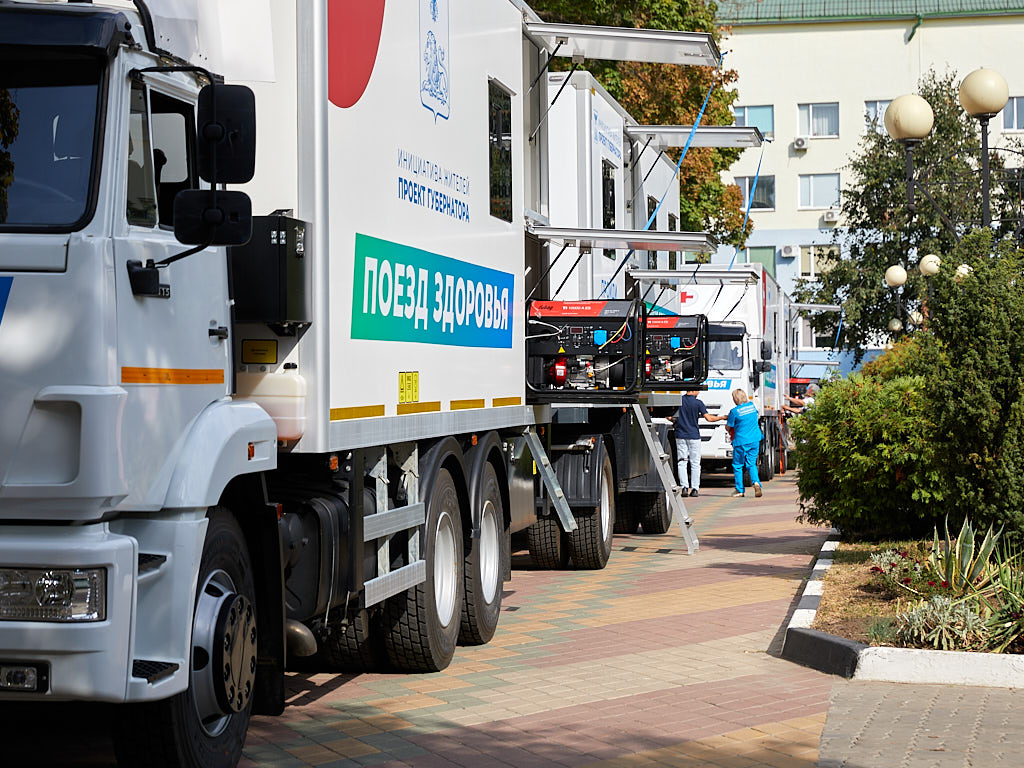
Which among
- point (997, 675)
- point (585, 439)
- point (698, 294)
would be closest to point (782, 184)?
point (698, 294)

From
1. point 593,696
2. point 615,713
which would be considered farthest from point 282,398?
point 593,696

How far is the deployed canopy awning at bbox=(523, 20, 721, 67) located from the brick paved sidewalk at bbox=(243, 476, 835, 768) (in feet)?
15.2

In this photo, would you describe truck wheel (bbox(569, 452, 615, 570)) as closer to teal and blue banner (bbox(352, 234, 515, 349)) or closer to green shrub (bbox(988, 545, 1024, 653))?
teal and blue banner (bbox(352, 234, 515, 349))

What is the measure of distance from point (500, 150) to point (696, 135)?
7.66 m

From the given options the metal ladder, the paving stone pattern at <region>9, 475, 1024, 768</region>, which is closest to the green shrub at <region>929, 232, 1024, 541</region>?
the paving stone pattern at <region>9, 475, 1024, 768</region>

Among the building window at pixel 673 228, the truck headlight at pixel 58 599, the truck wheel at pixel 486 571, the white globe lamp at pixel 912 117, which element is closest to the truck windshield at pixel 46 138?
the truck headlight at pixel 58 599

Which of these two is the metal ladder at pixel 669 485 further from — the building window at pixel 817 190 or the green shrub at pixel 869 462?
the building window at pixel 817 190

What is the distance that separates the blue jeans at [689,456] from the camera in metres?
21.5

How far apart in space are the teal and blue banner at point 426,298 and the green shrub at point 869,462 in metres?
4.29

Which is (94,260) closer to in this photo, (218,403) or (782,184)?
(218,403)

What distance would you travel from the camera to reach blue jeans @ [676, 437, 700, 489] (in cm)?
2155

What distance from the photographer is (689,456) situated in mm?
21656

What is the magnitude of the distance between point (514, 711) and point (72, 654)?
3.03 meters

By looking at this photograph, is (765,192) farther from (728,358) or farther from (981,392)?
(981,392)
